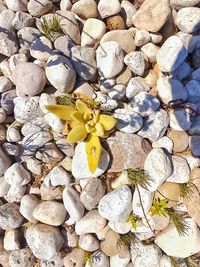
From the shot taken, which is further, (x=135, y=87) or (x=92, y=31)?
(x=92, y=31)

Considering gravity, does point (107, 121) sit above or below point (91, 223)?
above

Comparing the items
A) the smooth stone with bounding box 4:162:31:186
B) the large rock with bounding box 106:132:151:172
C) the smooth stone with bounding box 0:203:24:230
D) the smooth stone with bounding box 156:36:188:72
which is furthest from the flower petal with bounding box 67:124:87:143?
the smooth stone with bounding box 0:203:24:230

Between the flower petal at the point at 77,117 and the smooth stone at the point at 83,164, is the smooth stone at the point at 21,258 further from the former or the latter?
the flower petal at the point at 77,117

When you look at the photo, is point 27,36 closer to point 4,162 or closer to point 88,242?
point 4,162

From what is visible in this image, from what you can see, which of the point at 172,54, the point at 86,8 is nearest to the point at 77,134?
the point at 172,54

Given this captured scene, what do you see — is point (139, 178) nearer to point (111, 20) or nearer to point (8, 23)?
point (111, 20)

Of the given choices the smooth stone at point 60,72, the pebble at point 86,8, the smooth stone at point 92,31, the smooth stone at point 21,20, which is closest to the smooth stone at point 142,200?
the smooth stone at point 60,72
